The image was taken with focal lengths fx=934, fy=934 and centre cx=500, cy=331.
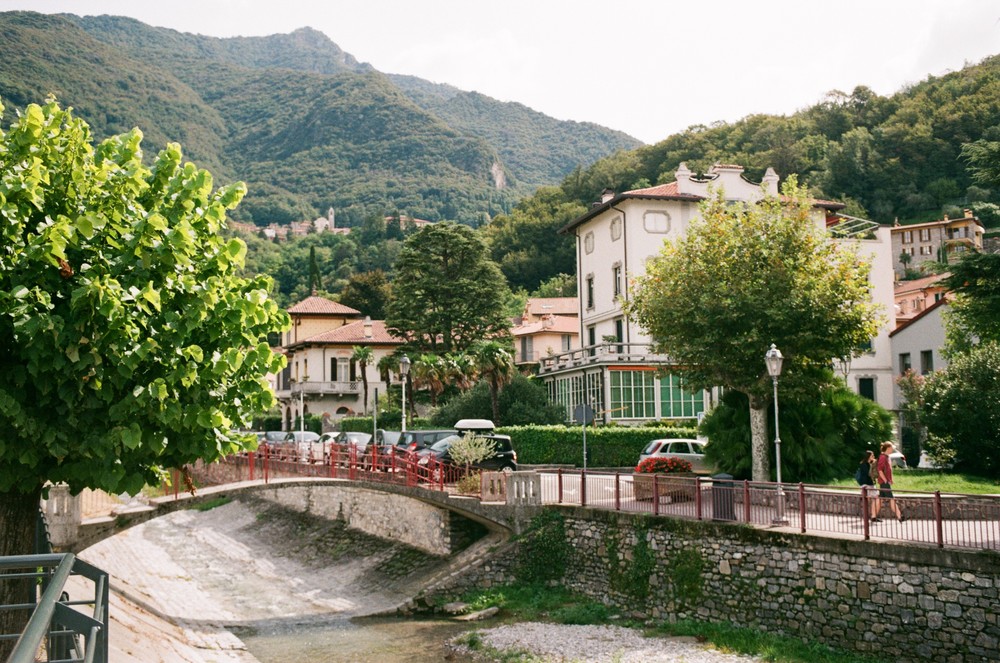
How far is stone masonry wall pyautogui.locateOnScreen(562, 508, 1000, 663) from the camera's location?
629 inches

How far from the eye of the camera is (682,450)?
32.2 metres

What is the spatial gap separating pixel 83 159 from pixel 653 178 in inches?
3942

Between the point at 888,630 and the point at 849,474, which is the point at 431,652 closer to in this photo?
the point at 888,630

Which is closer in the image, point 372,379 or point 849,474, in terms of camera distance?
point 849,474

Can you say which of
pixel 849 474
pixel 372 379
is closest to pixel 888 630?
pixel 849 474

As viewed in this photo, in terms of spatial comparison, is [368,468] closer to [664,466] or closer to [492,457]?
[492,457]

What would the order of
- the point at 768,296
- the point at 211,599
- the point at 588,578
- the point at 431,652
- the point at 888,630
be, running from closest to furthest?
the point at 888,630 → the point at 431,652 → the point at 588,578 → the point at 768,296 → the point at 211,599

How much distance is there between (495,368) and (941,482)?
2446cm

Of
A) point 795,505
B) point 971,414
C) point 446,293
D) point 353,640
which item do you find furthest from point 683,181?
point 353,640

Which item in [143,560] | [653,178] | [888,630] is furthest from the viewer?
[653,178]

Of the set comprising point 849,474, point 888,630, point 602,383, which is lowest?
point 888,630

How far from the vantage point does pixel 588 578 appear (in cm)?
2522

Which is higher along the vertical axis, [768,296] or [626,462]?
[768,296]

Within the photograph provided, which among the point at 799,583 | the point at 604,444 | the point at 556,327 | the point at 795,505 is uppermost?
the point at 556,327
